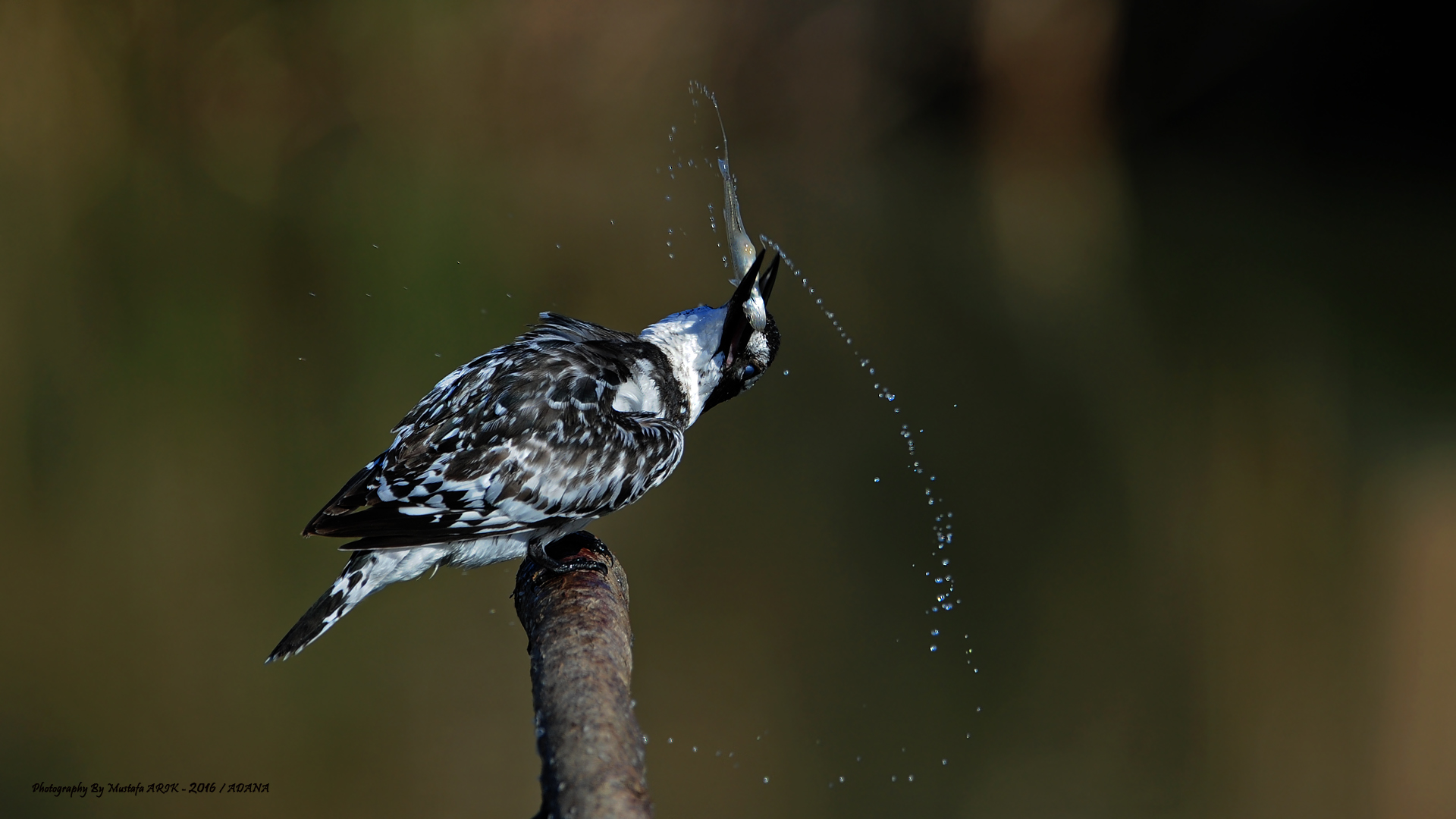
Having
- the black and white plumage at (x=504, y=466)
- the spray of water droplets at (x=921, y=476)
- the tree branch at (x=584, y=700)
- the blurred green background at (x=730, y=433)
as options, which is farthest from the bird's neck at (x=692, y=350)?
the blurred green background at (x=730, y=433)

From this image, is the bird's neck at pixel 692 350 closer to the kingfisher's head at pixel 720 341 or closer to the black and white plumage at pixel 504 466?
the kingfisher's head at pixel 720 341

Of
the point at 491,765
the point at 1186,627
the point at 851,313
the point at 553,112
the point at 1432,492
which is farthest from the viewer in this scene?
the point at 553,112

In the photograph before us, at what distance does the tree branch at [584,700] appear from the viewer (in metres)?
1.31

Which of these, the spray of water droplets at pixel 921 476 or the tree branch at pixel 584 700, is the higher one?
the spray of water droplets at pixel 921 476

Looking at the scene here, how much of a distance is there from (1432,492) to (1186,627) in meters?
1.64

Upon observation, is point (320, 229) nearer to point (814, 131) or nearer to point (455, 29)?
point (455, 29)

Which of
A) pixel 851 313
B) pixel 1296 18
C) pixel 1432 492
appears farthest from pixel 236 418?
pixel 1296 18

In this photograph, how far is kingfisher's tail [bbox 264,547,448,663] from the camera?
6.89ft

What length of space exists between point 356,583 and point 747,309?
47.0 inches

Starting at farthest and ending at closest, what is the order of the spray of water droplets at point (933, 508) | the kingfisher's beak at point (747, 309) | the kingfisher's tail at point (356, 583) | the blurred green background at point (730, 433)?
1. the spray of water droplets at point (933, 508)
2. the blurred green background at point (730, 433)
3. the kingfisher's beak at point (747, 309)
4. the kingfisher's tail at point (356, 583)

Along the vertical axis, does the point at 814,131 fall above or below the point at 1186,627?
above

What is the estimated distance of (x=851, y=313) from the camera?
20.7 ft

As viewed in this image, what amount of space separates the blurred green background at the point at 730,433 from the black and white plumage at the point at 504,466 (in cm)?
133

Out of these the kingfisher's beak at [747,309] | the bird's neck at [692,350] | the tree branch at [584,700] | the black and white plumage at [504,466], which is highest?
the kingfisher's beak at [747,309]
